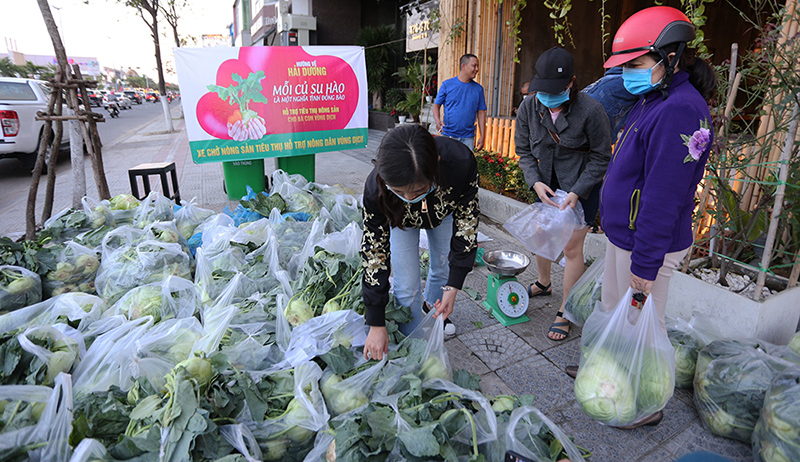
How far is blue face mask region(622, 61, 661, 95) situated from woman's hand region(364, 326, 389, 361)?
1533mm

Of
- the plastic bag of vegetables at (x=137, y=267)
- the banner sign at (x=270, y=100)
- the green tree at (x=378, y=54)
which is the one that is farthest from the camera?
the green tree at (x=378, y=54)

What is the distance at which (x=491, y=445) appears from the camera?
5.08 ft

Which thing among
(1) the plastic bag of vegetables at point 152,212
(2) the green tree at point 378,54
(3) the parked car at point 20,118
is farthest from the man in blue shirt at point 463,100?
(2) the green tree at point 378,54

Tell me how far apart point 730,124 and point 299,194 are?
3.69 metres

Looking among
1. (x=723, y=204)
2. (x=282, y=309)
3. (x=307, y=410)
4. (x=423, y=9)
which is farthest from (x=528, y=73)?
(x=307, y=410)

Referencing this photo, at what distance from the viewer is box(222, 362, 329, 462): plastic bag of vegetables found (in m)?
1.67

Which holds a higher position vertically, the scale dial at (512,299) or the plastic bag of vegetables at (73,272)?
the plastic bag of vegetables at (73,272)

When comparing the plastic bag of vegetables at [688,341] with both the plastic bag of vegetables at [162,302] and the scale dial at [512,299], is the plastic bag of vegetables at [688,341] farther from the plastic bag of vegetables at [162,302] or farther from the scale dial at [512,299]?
the plastic bag of vegetables at [162,302]

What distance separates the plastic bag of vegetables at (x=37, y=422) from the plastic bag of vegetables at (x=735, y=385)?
273cm

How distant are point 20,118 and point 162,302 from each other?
27.6 ft

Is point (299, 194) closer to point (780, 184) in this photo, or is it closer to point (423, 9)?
point (780, 184)

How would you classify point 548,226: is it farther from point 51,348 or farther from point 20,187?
point 20,187

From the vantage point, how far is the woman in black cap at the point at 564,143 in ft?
8.20

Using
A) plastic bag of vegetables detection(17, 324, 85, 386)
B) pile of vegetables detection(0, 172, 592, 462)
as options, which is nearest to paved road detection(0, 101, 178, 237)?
pile of vegetables detection(0, 172, 592, 462)
